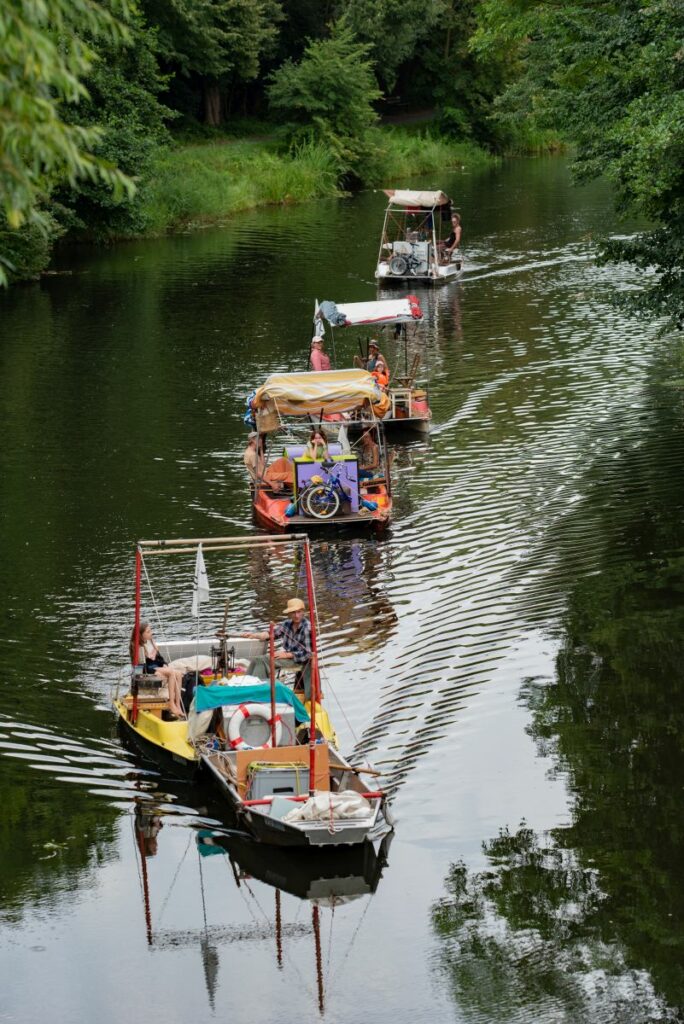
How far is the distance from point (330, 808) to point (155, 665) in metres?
4.31

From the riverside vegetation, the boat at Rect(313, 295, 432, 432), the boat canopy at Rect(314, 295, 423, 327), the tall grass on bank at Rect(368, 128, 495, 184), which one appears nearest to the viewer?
the riverside vegetation

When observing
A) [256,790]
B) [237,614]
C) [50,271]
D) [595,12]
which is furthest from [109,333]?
[256,790]

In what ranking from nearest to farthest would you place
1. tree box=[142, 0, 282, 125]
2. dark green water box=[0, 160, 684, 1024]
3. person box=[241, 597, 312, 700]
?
dark green water box=[0, 160, 684, 1024] → person box=[241, 597, 312, 700] → tree box=[142, 0, 282, 125]

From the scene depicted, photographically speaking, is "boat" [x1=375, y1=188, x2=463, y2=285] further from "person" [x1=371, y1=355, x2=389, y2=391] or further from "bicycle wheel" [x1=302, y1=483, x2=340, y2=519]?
"bicycle wheel" [x1=302, y1=483, x2=340, y2=519]

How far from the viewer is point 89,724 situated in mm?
17875

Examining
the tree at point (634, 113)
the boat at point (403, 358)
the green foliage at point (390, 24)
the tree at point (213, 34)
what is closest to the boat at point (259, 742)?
the tree at point (634, 113)

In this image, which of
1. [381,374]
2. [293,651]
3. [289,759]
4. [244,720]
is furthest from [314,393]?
[289,759]

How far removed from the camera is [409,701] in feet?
60.4

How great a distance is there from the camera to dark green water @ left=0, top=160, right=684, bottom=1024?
13.3 meters

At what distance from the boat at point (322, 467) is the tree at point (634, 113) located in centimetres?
593

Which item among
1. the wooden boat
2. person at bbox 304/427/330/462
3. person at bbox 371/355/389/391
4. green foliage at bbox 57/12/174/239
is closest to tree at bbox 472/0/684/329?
person at bbox 371/355/389/391

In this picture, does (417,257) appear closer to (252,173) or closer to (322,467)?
(252,173)

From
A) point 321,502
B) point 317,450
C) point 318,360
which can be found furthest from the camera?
point 318,360

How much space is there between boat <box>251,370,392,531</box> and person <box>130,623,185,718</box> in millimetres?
7075
